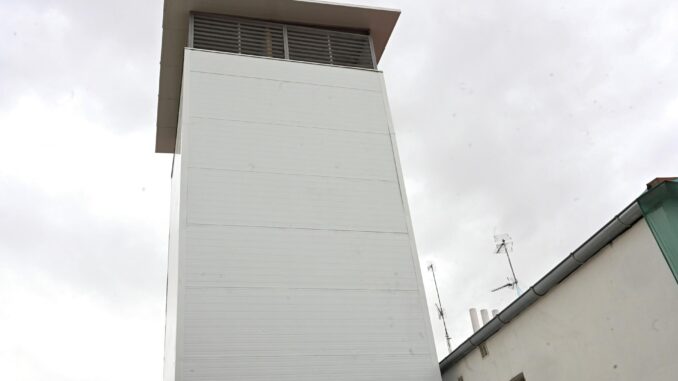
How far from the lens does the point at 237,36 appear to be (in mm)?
12844

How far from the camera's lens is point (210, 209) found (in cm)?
999

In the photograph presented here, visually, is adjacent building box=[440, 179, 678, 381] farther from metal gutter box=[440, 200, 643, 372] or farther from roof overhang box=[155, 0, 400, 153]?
roof overhang box=[155, 0, 400, 153]

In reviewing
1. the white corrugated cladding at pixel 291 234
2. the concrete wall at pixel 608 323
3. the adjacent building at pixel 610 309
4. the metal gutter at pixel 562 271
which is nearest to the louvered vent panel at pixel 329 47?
the white corrugated cladding at pixel 291 234

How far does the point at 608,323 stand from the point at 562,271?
823 mm

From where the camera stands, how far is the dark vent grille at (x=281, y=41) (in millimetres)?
12711

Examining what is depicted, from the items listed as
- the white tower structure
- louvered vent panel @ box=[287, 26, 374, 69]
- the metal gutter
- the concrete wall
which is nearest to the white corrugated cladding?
the white tower structure

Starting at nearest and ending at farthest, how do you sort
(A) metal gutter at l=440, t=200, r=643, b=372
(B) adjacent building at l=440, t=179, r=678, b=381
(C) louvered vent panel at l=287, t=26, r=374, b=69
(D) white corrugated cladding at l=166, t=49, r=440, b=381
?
(B) adjacent building at l=440, t=179, r=678, b=381
(A) metal gutter at l=440, t=200, r=643, b=372
(D) white corrugated cladding at l=166, t=49, r=440, b=381
(C) louvered vent panel at l=287, t=26, r=374, b=69

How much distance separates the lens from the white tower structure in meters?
9.07

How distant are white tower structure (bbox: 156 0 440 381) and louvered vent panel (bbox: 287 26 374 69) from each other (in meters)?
0.03

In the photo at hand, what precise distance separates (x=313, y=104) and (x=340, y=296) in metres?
4.07

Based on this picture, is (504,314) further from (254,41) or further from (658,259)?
(254,41)

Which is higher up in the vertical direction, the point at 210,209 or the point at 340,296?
the point at 210,209

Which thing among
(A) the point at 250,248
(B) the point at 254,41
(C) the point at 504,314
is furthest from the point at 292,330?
(B) the point at 254,41

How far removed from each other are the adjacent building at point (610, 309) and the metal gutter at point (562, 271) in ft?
0.03
